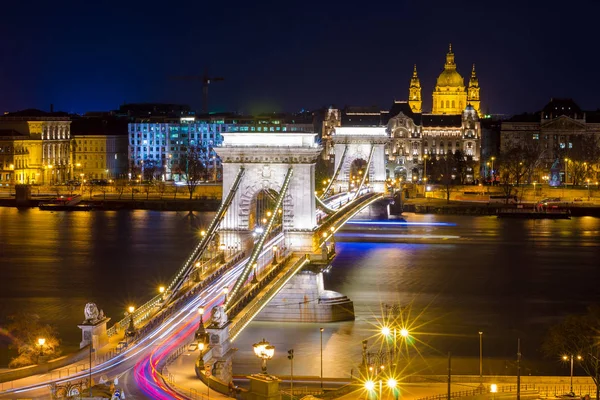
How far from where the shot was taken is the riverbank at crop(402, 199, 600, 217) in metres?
65.9

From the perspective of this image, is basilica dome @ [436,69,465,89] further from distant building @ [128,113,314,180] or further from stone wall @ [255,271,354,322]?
stone wall @ [255,271,354,322]

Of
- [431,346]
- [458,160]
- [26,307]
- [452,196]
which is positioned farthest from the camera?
[458,160]

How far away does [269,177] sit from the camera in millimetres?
28250

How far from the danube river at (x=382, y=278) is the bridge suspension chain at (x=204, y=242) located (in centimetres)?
201

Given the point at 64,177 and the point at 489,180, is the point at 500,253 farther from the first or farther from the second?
the point at 64,177

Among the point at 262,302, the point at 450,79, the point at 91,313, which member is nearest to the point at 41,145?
the point at 450,79

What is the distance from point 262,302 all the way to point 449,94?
277 feet

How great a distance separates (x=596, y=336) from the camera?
22.2 meters

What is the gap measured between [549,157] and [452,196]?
15.3 meters

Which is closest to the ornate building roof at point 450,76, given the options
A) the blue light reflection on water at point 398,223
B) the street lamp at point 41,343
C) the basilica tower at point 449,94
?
the basilica tower at point 449,94

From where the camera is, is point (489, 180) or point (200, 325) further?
point (489, 180)

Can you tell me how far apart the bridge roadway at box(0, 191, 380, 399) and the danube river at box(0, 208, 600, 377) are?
178cm

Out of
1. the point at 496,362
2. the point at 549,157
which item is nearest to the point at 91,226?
the point at 496,362

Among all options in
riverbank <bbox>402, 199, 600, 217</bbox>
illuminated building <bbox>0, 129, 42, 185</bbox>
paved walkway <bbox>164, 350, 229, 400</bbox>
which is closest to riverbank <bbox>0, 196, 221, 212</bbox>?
illuminated building <bbox>0, 129, 42, 185</bbox>
